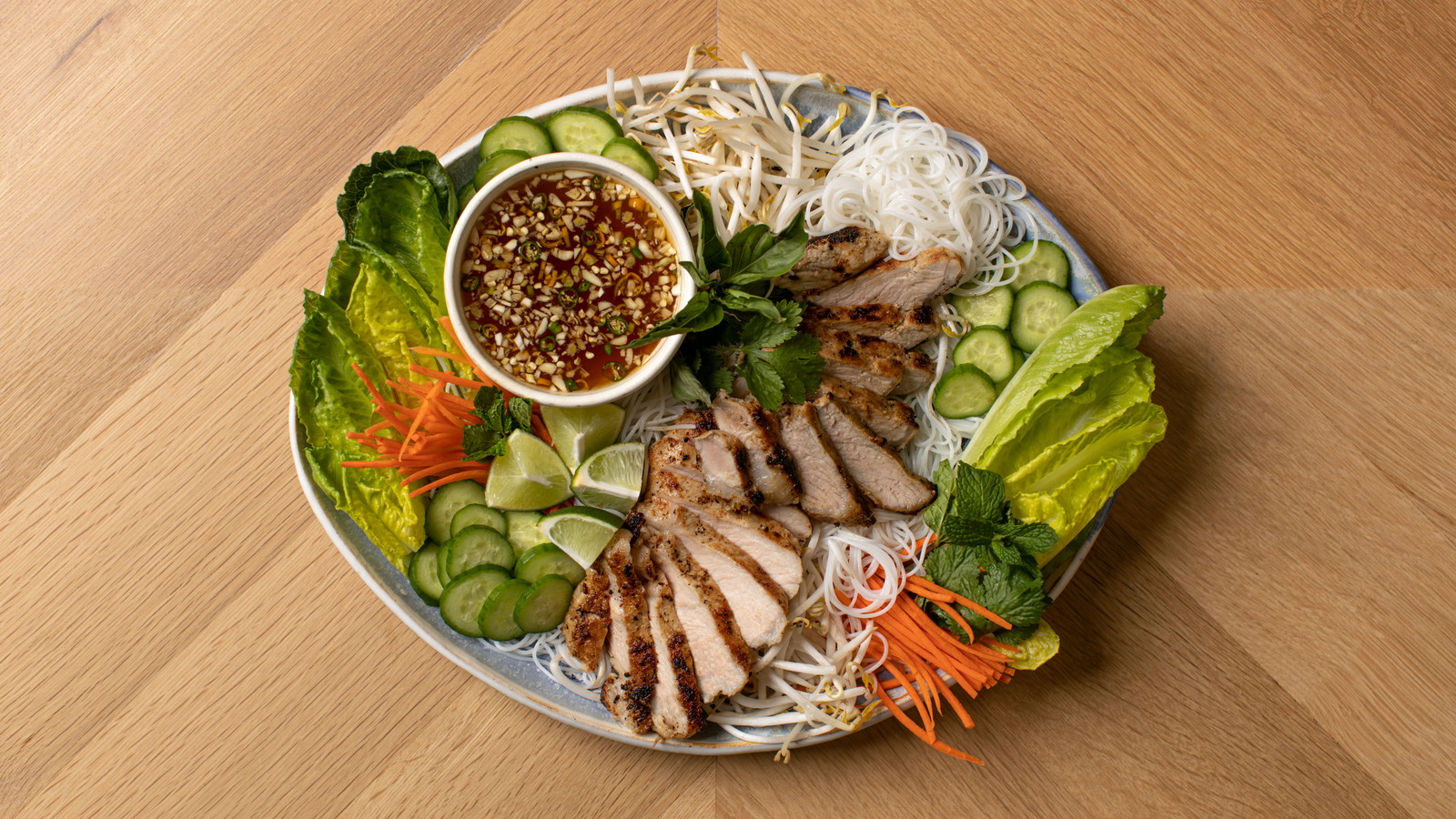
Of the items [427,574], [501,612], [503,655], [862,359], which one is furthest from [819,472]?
[427,574]

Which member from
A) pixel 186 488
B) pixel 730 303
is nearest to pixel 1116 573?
pixel 730 303

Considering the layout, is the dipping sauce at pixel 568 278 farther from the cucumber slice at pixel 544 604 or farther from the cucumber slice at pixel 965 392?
the cucumber slice at pixel 965 392

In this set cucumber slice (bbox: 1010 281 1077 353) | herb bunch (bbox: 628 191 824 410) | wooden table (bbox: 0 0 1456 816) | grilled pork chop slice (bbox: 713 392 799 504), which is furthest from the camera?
wooden table (bbox: 0 0 1456 816)

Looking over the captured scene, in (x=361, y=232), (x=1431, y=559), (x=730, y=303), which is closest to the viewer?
(x=730, y=303)

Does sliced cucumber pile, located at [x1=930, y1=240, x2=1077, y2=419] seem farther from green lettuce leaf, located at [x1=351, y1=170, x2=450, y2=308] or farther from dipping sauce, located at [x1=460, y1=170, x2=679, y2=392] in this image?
green lettuce leaf, located at [x1=351, y1=170, x2=450, y2=308]

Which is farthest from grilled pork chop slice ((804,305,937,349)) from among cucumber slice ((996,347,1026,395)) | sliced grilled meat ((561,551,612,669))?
sliced grilled meat ((561,551,612,669))

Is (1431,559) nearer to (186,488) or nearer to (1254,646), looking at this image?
(1254,646)
